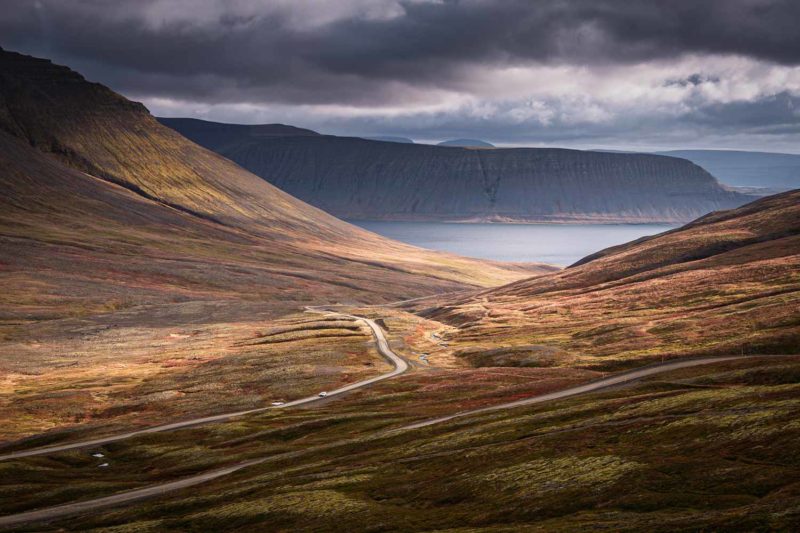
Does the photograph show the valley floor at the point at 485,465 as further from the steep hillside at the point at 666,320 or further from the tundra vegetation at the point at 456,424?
the steep hillside at the point at 666,320

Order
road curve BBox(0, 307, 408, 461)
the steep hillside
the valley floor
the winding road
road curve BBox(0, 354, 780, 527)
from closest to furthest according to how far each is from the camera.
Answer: the valley floor, road curve BBox(0, 354, 780, 527), the winding road, road curve BBox(0, 307, 408, 461), the steep hillside

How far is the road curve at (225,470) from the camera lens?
63.3 m

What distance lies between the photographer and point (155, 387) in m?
131

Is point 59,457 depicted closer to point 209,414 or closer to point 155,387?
point 209,414

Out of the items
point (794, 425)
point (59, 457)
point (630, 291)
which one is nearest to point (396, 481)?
point (794, 425)

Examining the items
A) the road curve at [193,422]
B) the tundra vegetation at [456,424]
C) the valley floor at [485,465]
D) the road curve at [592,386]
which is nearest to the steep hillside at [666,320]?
the tundra vegetation at [456,424]

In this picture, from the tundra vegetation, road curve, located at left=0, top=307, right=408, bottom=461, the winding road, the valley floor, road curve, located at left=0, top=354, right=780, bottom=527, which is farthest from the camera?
road curve, located at left=0, top=307, right=408, bottom=461

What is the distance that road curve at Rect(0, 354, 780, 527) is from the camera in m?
63.3

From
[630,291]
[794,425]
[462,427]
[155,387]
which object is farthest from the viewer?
[630,291]

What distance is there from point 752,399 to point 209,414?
7796 centimetres

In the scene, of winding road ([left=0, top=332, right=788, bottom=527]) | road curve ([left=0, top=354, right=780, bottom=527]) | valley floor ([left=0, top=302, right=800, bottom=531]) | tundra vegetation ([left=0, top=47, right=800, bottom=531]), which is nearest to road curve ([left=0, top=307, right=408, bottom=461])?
winding road ([left=0, top=332, right=788, bottom=527])

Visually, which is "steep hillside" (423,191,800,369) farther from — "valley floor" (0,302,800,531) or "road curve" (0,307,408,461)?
"valley floor" (0,302,800,531)

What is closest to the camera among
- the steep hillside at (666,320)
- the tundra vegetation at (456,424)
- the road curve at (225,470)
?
the tundra vegetation at (456,424)

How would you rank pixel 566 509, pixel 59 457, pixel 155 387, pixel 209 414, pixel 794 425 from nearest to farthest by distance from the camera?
pixel 566 509, pixel 794 425, pixel 59 457, pixel 209 414, pixel 155 387
